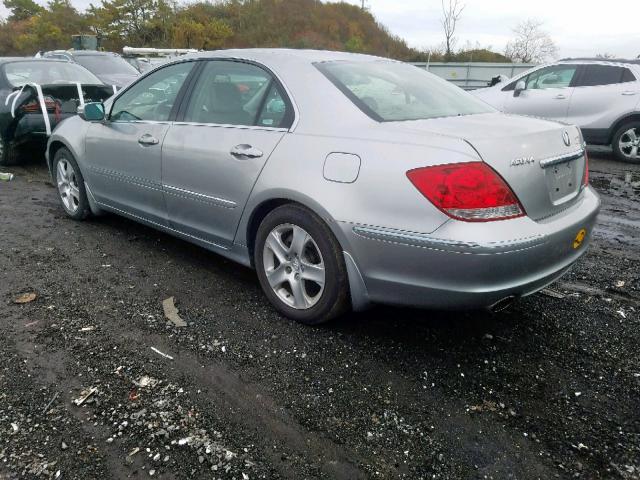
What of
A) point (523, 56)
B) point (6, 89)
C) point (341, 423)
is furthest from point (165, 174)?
point (523, 56)

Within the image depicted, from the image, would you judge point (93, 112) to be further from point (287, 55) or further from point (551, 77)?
point (551, 77)

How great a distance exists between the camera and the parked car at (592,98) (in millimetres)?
8531

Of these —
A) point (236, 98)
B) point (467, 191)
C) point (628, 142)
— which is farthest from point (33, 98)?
point (628, 142)

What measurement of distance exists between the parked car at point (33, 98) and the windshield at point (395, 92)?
17.3 ft

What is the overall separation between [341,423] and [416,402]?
378 millimetres

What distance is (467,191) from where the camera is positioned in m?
2.32

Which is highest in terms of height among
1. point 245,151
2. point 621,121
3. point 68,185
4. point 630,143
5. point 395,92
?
point 395,92

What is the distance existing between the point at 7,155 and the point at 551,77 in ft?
30.2

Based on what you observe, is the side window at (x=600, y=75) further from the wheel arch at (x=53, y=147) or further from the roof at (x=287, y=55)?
the wheel arch at (x=53, y=147)

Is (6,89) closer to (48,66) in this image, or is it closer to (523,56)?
(48,66)

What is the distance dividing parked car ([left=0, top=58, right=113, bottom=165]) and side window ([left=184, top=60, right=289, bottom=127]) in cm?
429

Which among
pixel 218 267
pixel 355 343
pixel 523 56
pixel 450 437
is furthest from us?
pixel 523 56

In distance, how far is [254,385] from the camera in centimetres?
246

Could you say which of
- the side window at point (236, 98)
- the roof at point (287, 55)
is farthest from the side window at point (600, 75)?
the side window at point (236, 98)
